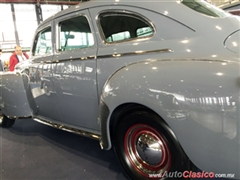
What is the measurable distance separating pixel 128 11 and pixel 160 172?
58.3 inches

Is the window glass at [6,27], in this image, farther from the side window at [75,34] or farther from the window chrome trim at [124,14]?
the window chrome trim at [124,14]

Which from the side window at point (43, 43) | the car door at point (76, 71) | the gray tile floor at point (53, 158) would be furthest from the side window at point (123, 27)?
the gray tile floor at point (53, 158)

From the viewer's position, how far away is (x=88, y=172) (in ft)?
7.25

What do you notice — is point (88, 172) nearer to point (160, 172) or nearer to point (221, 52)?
point (160, 172)

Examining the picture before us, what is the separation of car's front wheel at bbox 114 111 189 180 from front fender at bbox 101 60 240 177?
0.47 feet

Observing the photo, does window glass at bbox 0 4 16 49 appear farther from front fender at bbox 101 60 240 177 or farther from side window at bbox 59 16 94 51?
front fender at bbox 101 60 240 177

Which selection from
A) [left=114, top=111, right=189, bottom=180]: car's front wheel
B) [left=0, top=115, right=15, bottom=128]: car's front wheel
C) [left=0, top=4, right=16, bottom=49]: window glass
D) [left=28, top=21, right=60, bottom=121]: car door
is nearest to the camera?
[left=114, top=111, right=189, bottom=180]: car's front wheel

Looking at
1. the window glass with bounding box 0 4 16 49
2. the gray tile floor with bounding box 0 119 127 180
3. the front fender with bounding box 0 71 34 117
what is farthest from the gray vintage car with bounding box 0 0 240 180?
the window glass with bounding box 0 4 16 49

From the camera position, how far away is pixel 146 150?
181 cm

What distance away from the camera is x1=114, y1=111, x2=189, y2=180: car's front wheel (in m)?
1.59

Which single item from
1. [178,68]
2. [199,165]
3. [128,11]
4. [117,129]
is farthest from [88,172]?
[128,11]

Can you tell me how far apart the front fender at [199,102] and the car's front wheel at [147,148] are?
14 centimetres

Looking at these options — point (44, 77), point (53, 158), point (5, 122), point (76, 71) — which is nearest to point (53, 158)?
point (53, 158)

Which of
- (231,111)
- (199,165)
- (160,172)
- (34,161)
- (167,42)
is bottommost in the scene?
(34,161)
